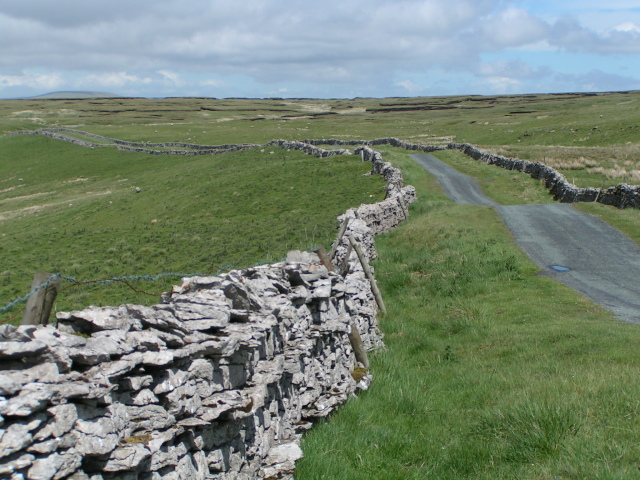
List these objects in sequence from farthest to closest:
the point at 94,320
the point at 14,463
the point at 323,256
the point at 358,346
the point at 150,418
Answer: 1. the point at 323,256
2. the point at 358,346
3. the point at 94,320
4. the point at 150,418
5. the point at 14,463

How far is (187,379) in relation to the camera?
7523 millimetres

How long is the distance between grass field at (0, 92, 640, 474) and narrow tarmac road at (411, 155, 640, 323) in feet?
2.57

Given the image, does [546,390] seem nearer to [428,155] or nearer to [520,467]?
[520,467]

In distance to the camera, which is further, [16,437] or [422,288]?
[422,288]

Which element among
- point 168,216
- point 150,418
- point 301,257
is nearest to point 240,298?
point 150,418

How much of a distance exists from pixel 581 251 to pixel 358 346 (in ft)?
45.7

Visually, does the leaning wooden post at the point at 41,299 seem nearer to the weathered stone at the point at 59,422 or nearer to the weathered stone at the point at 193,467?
the weathered stone at the point at 59,422

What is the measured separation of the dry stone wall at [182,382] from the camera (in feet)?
18.5

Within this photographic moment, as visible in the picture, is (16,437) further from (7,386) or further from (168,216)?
(168,216)

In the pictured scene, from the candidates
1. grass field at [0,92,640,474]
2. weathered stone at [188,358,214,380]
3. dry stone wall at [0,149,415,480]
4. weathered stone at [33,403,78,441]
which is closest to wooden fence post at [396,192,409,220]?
grass field at [0,92,640,474]

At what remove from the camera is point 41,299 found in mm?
7453

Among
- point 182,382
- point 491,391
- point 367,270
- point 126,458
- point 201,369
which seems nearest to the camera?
point 126,458

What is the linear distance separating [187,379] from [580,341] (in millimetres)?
9647

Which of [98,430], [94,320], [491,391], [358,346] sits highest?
[94,320]
